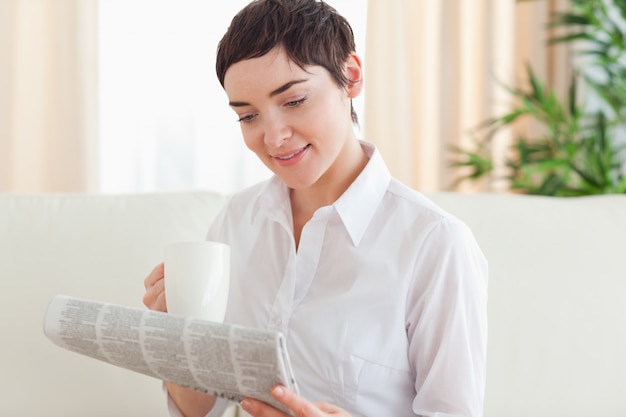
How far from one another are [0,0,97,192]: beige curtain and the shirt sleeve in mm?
1560

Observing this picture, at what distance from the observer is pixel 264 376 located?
85 cm

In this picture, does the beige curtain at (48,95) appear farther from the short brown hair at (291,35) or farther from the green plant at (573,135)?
the short brown hair at (291,35)

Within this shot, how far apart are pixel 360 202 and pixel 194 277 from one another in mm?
339

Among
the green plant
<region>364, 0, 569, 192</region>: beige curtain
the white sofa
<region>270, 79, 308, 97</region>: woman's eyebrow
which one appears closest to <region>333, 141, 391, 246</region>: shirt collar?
<region>270, 79, 308, 97</region>: woman's eyebrow

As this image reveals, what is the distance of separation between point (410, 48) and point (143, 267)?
164cm

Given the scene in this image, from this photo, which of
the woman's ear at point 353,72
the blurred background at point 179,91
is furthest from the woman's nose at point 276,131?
the blurred background at point 179,91

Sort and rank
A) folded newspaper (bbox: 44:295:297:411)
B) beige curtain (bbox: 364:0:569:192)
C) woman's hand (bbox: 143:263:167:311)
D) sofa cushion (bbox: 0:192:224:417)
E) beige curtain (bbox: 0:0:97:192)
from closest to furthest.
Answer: folded newspaper (bbox: 44:295:297:411), woman's hand (bbox: 143:263:167:311), sofa cushion (bbox: 0:192:224:417), beige curtain (bbox: 0:0:97:192), beige curtain (bbox: 364:0:569:192)

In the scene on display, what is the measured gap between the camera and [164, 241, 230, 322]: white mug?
977 millimetres

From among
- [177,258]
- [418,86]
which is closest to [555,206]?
[177,258]

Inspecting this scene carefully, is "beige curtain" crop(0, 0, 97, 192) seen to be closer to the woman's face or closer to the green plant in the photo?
the green plant

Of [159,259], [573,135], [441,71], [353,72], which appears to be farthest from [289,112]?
[441,71]

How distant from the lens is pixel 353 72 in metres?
1.20

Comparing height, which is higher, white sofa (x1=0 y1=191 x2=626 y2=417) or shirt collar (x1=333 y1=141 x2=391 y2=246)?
shirt collar (x1=333 y1=141 x2=391 y2=246)

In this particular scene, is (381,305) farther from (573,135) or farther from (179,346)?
(573,135)
